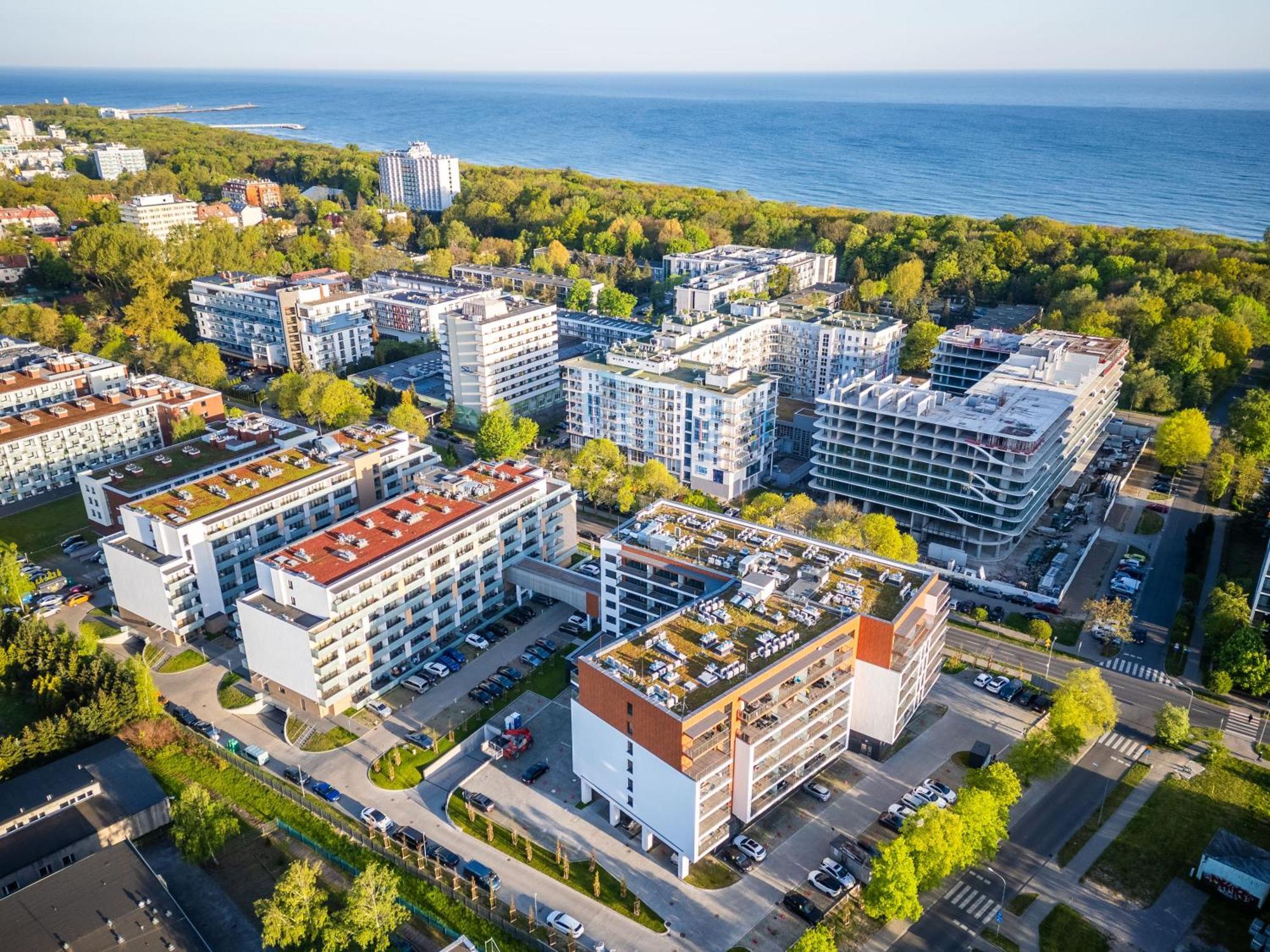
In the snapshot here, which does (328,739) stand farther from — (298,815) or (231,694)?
(231,694)

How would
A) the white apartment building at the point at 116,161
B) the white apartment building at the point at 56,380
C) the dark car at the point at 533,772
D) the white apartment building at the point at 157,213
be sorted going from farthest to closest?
1. the white apartment building at the point at 116,161
2. the white apartment building at the point at 157,213
3. the white apartment building at the point at 56,380
4. the dark car at the point at 533,772

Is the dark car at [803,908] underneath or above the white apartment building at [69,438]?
underneath

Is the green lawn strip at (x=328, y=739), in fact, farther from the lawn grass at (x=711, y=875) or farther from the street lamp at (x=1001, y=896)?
the street lamp at (x=1001, y=896)

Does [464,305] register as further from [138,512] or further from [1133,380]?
[1133,380]

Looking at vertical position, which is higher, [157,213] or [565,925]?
[157,213]

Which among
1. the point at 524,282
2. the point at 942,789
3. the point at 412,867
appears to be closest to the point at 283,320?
the point at 524,282

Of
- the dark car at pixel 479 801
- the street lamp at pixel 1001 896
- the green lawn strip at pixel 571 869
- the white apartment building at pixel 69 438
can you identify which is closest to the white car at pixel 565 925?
the green lawn strip at pixel 571 869
